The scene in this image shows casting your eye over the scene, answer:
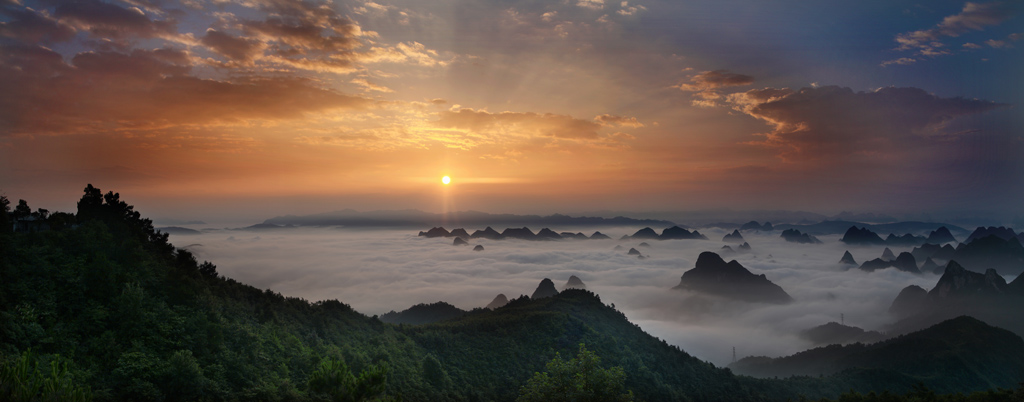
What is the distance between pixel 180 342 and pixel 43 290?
10185 mm

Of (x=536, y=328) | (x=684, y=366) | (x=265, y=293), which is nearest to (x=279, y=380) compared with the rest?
(x=265, y=293)

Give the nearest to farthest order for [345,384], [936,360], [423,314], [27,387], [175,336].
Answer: [27,387] < [345,384] < [175,336] < [936,360] < [423,314]

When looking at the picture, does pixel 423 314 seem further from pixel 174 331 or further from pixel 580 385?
pixel 580 385

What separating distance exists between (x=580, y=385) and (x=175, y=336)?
32.2m

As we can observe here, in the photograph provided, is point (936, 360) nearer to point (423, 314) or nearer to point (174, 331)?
point (423, 314)

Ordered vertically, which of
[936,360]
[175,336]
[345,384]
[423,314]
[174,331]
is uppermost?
[174,331]

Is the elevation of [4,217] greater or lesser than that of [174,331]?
greater

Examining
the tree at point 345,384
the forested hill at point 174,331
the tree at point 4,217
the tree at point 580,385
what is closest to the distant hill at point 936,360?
the forested hill at point 174,331

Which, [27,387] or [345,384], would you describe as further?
[345,384]

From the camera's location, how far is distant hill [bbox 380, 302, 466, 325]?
15638 cm

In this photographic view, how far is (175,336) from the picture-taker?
35.9 m

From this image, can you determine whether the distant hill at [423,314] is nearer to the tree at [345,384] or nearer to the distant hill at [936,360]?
the distant hill at [936,360]

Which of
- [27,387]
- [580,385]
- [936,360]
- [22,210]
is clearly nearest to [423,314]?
[22,210]

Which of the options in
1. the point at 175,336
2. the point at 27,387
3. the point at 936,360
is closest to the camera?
the point at 27,387
